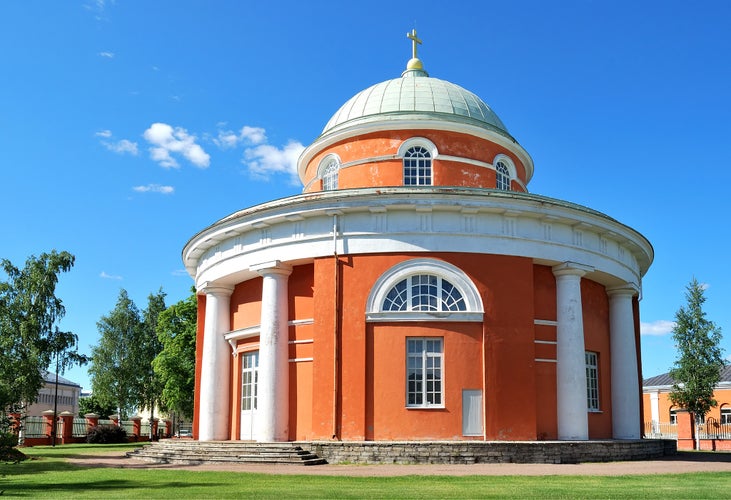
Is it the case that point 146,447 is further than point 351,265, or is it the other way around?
point 146,447

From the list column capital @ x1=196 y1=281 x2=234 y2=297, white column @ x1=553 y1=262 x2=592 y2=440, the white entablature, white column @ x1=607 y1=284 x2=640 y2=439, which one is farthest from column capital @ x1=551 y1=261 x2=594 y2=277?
column capital @ x1=196 y1=281 x2=234 y2=297

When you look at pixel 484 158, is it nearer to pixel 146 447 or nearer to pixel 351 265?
pixel 351 265

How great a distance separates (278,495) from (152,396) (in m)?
45.2

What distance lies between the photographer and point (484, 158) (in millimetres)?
25359

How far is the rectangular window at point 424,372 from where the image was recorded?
64.6 feet

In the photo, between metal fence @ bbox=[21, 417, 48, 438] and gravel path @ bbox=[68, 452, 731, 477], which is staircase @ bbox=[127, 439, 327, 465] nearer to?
Answer: gravel path @ bbox=[68, 452, 731, 477]

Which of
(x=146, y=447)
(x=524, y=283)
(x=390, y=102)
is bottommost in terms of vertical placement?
(x=146, y=447)

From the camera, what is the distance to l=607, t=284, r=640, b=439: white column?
76.6 ft

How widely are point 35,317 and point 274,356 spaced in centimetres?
1955

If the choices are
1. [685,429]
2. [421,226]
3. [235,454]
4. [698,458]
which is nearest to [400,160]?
[421,226]

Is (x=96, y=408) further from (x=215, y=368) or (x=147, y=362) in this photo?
(x=215, y=368)

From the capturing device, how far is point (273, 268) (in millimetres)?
21547

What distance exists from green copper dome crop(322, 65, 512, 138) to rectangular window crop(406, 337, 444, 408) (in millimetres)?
8232

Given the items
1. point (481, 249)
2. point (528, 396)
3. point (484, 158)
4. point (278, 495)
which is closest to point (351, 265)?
point (481, 249)
